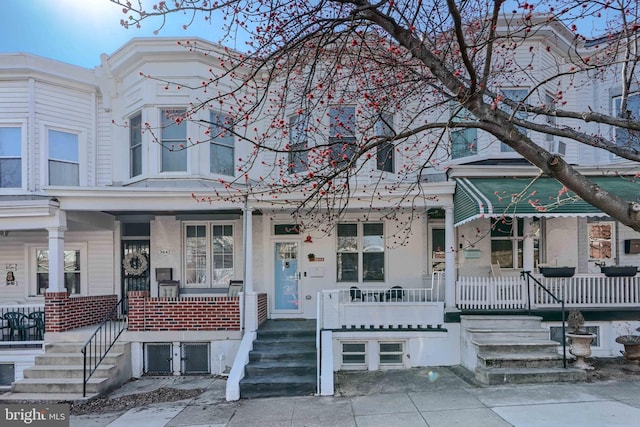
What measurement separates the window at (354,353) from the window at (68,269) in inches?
297

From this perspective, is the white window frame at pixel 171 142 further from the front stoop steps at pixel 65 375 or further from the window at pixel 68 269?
the front stoop steps at pixel 65 375

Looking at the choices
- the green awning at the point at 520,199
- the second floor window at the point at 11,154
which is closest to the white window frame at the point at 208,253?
the second floor window at the point at 11,154

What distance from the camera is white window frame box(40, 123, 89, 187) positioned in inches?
413

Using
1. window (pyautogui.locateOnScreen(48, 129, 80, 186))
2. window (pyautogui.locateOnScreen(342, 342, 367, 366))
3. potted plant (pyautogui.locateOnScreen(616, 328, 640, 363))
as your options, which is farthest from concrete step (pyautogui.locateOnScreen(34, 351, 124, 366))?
potted plant (pyautogui.locateOnScreen(616, 328, 640, 363))

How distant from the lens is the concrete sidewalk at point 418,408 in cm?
568

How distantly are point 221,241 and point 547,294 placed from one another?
7.96 metres

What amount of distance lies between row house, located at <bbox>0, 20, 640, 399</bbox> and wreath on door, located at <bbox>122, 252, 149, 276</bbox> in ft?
0.10

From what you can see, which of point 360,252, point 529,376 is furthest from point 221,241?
point 529,376

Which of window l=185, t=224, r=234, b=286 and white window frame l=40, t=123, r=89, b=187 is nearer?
white window frame l=40, t=123, r=89, b=187

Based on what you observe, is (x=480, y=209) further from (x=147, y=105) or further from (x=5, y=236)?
(x=5, y=236)

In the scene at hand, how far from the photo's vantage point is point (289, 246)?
428 inches

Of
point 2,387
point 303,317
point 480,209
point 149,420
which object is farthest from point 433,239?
Result: point 2,387

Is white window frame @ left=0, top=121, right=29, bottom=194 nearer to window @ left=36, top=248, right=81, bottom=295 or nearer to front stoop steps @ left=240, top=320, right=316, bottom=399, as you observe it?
window @ left=36, top=248, right=81, bottom=295

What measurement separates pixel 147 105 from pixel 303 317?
6568mm
